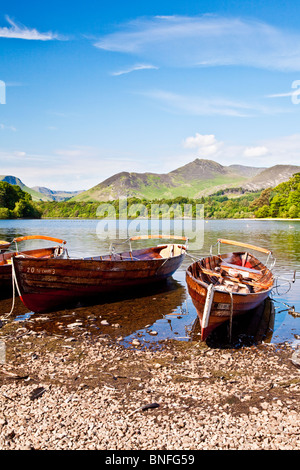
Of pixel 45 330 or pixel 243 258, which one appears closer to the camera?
pixel 45 330

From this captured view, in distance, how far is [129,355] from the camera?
32.5 ft

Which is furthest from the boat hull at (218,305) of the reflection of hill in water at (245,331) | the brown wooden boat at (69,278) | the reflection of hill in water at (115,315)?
the brown wooden boat at (69,278)

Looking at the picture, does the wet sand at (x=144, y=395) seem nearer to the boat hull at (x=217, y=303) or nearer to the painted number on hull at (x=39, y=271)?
the boat hull at (x=217, y=303)

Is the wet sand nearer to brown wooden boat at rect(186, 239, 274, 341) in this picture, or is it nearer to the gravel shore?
the gravel shore

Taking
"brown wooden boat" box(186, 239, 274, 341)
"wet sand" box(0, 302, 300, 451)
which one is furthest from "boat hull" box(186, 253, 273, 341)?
"wet sand" box(0, 302, 300, 451)

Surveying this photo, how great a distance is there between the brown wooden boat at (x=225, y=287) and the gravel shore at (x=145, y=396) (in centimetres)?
123

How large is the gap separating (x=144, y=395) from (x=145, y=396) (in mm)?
60

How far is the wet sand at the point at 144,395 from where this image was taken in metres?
5.96

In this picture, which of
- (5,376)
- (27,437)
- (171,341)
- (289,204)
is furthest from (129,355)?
(289,204)

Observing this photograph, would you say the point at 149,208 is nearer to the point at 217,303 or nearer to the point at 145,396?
the point at 217,303

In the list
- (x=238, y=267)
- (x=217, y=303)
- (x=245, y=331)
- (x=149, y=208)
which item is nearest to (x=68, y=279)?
(x=217, y=303)

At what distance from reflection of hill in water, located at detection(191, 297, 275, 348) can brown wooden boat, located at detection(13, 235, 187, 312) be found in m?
4.75

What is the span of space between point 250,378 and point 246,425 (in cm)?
228
